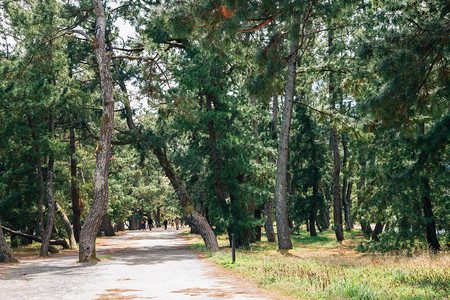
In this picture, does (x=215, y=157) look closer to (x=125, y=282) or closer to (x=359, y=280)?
(x=125, y=282)

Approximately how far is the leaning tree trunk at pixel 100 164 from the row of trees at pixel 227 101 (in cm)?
5

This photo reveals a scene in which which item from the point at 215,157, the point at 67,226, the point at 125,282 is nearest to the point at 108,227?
the point at 67,226

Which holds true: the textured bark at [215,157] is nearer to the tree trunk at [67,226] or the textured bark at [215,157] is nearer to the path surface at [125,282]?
the path surface at [125,282]

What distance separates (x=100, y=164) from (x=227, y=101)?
717cm

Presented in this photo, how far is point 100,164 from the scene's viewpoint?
1444cm

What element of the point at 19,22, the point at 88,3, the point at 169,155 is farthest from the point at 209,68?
the point at 19,22

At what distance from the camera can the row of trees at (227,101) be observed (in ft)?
33.1

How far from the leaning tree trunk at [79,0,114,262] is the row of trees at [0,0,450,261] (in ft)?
0.16

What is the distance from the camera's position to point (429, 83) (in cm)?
1027

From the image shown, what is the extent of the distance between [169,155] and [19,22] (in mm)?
10031

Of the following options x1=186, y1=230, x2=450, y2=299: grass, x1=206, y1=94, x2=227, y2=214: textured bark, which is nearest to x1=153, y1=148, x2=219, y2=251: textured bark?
x1=206, y1=94, x2=227, y2=214: textured bark

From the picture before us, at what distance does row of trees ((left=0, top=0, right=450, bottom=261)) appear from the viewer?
33.1ft

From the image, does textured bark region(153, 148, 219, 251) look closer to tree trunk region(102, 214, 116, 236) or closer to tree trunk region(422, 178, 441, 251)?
tree trunk region(422, 178, 441, 251)

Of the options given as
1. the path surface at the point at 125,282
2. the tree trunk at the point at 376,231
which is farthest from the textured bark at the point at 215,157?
the tree trunk at the point at 376,231
